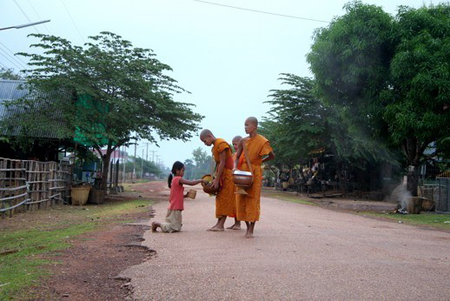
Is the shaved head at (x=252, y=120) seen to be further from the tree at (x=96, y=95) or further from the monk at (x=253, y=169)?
the tree at (x=96, y=95)

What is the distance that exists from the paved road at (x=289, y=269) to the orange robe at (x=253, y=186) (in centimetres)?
37

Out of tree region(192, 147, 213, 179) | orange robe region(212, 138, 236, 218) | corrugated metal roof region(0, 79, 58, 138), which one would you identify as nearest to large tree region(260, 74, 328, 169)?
corrugated metal roof region(0, 79, 58, 138)

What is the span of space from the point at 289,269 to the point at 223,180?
134 inches

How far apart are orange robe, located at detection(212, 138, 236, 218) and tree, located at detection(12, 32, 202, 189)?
10.9 metres

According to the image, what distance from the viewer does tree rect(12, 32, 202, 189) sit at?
733 inches

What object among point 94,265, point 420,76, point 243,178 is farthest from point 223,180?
point 420,76

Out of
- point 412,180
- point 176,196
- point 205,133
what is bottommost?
point 176,196

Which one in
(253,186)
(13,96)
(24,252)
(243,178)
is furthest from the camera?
(13,96)

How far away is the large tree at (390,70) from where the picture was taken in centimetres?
1491

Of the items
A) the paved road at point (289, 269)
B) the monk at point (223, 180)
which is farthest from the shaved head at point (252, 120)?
the paved road at point (289, 269)

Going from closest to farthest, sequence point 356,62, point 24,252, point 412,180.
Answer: point 24,252
point 356,62
point 412,180

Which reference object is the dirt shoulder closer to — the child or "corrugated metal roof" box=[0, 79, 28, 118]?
the child

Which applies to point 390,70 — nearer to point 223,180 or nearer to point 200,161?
point 223,180

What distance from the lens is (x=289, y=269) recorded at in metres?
4.92
